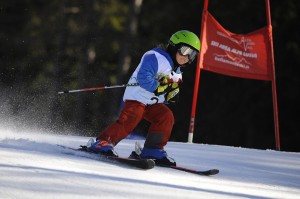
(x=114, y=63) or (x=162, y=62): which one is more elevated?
(x=114, y=63)

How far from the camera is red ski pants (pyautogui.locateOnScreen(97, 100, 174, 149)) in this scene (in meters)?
5.77

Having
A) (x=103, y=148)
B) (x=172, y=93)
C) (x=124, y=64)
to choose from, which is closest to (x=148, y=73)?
(x=172, y=93)

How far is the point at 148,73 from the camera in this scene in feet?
18.9

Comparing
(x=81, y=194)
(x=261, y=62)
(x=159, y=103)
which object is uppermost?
(x=261, y=62)

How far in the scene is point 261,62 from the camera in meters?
9.47

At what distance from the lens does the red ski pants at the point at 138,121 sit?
5.77 m

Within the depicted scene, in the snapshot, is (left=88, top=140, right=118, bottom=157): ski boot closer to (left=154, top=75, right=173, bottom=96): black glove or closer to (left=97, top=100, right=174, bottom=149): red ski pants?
(left=97, top=100, right=174, bottom=149): red ski pants

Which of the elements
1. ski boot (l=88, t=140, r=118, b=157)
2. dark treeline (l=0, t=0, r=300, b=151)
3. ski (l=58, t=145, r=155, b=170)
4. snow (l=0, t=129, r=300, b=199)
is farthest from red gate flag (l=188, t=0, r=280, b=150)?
dark treeline (l=0, t=0, r=300, b=151)

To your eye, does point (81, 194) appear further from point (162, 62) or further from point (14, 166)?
point (162, 62)

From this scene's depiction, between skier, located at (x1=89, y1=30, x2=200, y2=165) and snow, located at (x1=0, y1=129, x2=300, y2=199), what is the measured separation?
297 millimetres

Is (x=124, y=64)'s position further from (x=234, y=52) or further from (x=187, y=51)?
(x=187, y=51)

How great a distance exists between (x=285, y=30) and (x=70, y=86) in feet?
23.7

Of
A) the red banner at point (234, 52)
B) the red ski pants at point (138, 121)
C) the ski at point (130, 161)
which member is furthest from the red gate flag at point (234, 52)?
the ski at point (130, 161)

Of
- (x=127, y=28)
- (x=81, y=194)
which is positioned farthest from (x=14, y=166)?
(x=127, y=28)
